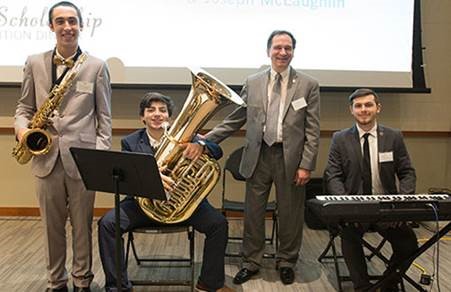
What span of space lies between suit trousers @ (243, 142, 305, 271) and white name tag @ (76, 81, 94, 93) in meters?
1.27

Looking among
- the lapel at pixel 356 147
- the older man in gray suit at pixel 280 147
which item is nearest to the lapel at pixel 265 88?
the older man in gray suit at pixel 280 147

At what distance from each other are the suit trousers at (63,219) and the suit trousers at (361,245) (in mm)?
1634

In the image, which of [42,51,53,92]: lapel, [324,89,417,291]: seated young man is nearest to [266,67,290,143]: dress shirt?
[324,89,417,291]: seated young man

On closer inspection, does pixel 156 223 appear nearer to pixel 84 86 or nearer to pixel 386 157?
pixel 84 86

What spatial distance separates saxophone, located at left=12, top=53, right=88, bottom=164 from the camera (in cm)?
284

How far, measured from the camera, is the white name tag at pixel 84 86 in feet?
9.58

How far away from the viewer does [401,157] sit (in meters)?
3.23

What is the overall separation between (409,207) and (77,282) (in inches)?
82.8

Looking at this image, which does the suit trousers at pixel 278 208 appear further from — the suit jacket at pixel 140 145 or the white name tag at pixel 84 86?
the white name tag at pixel 84 86

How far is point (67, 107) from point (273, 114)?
55.4 inches

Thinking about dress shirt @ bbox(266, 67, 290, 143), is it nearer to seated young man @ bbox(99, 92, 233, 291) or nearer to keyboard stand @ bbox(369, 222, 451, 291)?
seated young man @ bbox(99, 92, 233, 291)

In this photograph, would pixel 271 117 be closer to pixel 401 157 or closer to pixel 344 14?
pixel 401 157

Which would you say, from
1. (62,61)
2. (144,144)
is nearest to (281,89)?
(144,144)

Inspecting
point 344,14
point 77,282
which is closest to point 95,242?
point 77,282
